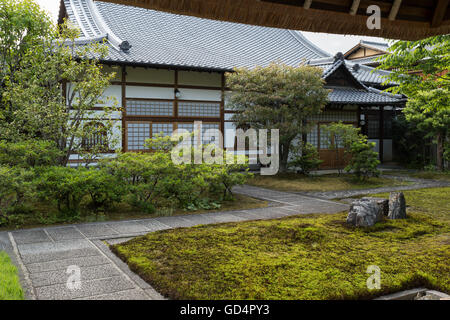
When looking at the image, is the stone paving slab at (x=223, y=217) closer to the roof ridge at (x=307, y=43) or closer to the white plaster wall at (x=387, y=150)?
the white plaster wall at (x=387, y=150)

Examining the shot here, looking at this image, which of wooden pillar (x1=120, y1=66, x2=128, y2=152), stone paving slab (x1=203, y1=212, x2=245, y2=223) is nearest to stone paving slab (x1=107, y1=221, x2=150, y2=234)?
stone paving slab (x1=203, y1=212, x2=245, y2=223)

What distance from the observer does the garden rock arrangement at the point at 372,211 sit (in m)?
6.33

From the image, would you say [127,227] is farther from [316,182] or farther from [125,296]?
[316,182]

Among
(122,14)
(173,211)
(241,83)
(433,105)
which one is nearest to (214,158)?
(173,211)

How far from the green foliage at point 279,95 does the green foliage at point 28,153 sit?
646 cm

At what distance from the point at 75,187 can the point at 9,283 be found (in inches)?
134

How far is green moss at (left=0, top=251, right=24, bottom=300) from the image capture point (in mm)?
3539

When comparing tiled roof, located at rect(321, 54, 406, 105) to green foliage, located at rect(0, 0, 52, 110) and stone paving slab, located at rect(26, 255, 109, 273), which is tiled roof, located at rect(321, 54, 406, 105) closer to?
green foliage, located at rect(0, 0, 52, 110)

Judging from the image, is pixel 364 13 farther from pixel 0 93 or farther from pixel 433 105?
pixel 0 93

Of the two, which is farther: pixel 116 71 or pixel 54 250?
pixel 116 71

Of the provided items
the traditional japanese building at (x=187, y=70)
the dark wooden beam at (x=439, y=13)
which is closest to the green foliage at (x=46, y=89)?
the traditional japanese building at (x=187, y=70)

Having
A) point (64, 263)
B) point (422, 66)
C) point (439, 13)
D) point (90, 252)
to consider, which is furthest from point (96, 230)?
point (422, 66)

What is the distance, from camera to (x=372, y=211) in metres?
6.45
